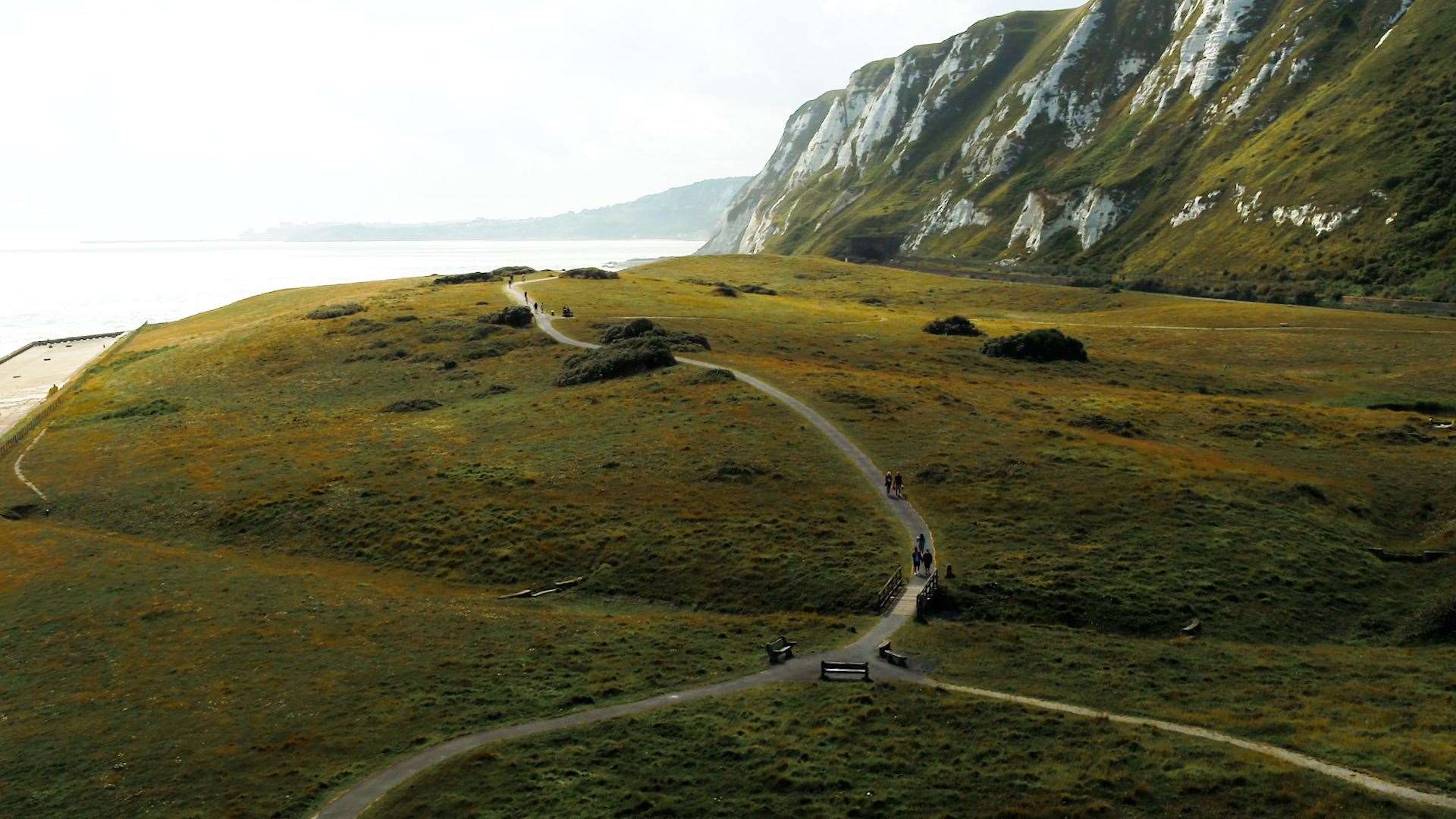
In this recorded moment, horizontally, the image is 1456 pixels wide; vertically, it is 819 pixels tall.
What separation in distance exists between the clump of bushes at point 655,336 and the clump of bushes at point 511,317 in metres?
14.1

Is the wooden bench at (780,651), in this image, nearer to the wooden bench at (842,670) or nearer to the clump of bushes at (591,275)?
the wooden bench at (842,670)

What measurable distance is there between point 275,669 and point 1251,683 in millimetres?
35281

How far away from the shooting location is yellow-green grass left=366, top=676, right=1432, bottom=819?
2525 centimetres

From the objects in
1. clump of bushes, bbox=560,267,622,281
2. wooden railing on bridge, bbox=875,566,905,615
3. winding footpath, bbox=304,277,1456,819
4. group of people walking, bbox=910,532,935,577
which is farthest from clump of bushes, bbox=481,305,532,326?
winding footpath, bbox=304,277,1456,819

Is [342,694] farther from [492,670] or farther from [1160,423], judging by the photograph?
[1160,423]

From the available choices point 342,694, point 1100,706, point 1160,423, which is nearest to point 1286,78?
point 1160,423

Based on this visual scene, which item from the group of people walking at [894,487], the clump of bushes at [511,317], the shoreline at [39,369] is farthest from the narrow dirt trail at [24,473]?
the group of people walking at [894,487]

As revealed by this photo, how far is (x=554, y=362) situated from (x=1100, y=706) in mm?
66469

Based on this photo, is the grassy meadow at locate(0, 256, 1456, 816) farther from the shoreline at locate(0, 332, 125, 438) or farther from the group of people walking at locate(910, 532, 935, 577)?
the shoreline at locate(0, 332, 125, 438)

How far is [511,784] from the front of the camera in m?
27.7

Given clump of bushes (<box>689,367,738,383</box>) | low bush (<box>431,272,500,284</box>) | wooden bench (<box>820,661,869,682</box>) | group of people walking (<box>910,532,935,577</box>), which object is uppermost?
low bush (<box>431,272,500,284</box>)

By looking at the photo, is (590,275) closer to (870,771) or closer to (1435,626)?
(1435,626)

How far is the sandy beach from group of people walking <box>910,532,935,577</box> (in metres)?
92.5

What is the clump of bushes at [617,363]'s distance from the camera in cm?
8212
